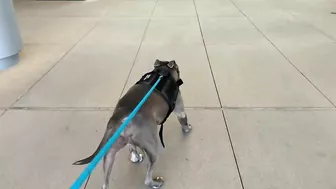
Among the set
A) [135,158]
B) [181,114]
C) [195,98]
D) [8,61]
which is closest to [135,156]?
[135,158]

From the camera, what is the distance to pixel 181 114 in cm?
237

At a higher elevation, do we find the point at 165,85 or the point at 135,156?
the point at 165,85

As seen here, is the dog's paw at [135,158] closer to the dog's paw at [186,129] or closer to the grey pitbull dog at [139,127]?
the grey pitbull dog at [139,127]

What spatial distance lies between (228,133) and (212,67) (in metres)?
1.48

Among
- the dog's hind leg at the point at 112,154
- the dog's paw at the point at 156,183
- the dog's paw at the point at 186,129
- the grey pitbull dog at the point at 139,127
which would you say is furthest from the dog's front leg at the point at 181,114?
the dog's hind leg at the point at 112,154

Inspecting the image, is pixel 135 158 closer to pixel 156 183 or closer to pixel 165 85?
pixel 156 183

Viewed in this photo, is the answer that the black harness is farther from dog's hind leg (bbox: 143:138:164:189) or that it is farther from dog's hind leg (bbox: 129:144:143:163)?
dog's hind leg (bbox: 129:144:143:163)

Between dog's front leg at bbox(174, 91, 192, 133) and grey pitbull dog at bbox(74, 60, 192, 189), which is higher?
grey pitbull dog at bbox(74, 60, 192, 189)

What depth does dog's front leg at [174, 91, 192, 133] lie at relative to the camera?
2.29 meters

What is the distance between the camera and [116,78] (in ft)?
11.6

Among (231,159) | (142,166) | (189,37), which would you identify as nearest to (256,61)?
(189,37)

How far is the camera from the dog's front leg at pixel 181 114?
2.29 m

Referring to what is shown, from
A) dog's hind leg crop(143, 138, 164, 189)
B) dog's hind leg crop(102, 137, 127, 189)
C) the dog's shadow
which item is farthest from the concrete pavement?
dog's hind leg crop(102, 137, 127, 189)

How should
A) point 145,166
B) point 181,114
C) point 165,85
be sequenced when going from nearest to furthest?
1. point 165,85
2. point 145,166
3. point 181,114
